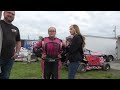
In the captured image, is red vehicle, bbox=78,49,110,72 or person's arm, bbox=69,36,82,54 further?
red vehicle, bbox=78,49,110,72

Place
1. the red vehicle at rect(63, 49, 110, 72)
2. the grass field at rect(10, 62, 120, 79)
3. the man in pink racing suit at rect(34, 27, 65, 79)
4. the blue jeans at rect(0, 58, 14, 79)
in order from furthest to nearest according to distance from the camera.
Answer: the red vehicle at rect(63, 49, 110, 72)
the grass field at rect(10, 62, 120, 79)
the man in pink racing suit at rect(34, 27, 65, 79)
the blue jeans at rect(0, 58, 14, 79)

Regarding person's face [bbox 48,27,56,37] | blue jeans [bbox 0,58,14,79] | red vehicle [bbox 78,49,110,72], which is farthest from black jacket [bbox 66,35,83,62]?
red vehicle [bbox 78,49,110,72]

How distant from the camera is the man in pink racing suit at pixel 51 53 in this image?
3.73 meters

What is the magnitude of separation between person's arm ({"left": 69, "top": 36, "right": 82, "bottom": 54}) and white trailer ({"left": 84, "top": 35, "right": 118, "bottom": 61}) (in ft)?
60.2

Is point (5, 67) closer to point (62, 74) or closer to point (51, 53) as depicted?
point (51, 53)

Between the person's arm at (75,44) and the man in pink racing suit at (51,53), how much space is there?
24 centimetres

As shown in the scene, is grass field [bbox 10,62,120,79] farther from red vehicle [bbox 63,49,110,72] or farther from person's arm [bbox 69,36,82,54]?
person's arm [bbox 69,36,82,54]

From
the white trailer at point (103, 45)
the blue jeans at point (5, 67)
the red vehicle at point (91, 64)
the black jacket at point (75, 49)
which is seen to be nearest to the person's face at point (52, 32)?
the black jacket at point (75, 49)

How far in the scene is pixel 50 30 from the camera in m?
3.77

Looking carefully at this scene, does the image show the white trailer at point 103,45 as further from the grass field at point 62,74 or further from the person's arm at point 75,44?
the person's arm at point 75,44

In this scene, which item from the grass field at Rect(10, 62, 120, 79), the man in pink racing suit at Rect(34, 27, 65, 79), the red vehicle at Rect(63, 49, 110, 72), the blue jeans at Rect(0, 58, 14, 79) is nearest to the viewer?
the blue jeans at Rect(0, 58, 14, 79)

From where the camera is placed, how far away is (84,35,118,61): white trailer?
2284 cm
